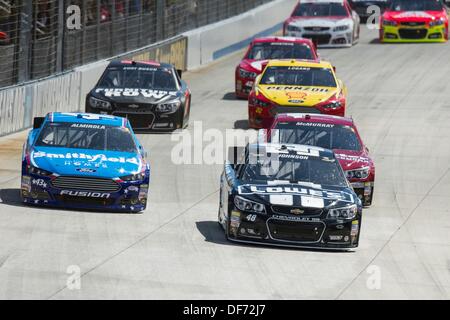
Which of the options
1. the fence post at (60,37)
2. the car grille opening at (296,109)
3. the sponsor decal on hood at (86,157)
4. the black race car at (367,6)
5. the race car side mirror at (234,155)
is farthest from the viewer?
the black race car at (367,6)

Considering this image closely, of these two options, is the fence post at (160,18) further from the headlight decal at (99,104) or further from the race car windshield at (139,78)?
the headlight decal at (99,104)

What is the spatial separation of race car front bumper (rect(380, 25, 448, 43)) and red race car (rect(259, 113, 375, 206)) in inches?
865

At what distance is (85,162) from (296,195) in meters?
3.34

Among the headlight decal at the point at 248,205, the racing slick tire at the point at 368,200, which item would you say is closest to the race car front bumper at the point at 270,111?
the racing slick tire at the point at 368,200

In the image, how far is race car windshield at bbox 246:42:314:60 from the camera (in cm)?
3172

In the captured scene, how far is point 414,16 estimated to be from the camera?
40969mm

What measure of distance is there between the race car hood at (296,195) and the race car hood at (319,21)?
24015mm

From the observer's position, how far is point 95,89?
1011 inches

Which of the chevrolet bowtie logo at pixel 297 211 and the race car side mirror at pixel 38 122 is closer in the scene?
the chevrolet bowtie logo at pixel 297 211

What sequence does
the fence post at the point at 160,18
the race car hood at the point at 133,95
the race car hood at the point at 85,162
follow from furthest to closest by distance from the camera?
the fence post at the point at 160,18 < the race car hood at the point at 133,95 < the race car hood at the point at 85,162

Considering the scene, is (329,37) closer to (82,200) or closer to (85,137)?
(85,137)

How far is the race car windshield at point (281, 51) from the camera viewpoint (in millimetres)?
31719
